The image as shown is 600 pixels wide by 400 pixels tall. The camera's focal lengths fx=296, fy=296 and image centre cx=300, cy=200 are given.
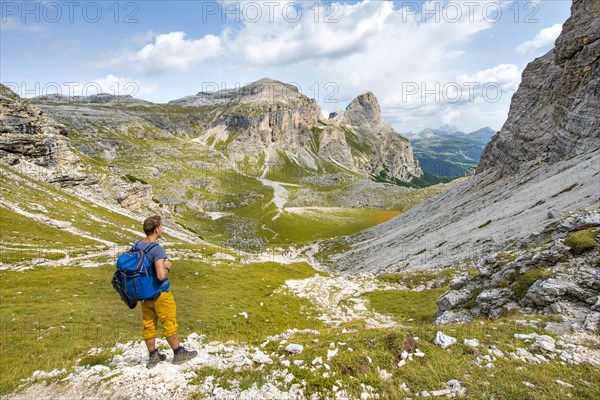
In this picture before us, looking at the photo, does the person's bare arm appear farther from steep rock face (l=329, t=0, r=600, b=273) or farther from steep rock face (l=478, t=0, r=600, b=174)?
steep rock face (l=478, t=0, r=600, b=174)

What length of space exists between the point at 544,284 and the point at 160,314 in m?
18.9

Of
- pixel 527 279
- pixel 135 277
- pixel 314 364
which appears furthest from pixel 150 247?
pixel 527 279

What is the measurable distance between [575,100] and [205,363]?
101 metres

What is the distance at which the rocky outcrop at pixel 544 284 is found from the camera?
14281 millimetres

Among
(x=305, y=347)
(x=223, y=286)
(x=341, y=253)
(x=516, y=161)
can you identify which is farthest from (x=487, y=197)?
(x=305, y=347)

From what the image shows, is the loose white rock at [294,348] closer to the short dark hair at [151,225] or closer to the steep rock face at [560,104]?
the short dark hair at [151,225]

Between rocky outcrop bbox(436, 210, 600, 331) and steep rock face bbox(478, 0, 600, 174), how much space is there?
212 feet

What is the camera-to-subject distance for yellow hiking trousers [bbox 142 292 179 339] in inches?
403

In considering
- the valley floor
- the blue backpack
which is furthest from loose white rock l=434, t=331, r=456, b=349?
the blue backpack

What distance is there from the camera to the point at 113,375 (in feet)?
33.8

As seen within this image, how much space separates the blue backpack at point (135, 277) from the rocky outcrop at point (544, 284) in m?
16.9

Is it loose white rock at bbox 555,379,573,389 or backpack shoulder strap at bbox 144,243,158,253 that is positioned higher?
backpack shoulder strap at bbox 144,243,158,253

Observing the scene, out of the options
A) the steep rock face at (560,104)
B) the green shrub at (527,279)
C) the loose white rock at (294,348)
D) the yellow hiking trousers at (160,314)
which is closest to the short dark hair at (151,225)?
Answer: the yellow hiking trousers at (160,314)

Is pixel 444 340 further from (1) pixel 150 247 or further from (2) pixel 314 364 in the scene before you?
(1) pixel 150 247
